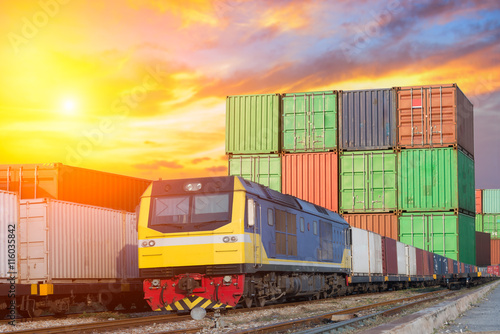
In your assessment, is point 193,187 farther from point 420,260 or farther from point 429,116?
point 429,116

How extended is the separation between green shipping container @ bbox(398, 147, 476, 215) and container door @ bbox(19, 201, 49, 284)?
27021mm

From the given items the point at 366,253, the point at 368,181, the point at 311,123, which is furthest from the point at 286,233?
the point at 311,123

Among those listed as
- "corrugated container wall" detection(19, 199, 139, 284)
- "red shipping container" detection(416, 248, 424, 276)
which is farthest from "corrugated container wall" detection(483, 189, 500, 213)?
"corrugated container wall" detection(19, 199, 139, 284)

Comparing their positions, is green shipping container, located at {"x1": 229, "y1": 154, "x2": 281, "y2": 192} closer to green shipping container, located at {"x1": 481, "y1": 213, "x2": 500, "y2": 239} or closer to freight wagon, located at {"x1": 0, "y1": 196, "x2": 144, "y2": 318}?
freight wagon, located at {"x1": 0, "y1": 196, "x2": 144, "y2": 318}

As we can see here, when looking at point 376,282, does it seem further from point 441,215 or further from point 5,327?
point 5,327

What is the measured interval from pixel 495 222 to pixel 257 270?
71.0 metres

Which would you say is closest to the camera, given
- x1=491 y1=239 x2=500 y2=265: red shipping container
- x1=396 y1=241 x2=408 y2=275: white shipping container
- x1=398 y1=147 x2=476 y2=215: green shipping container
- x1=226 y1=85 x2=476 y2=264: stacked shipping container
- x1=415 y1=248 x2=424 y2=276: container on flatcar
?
x1=396 y1=241 x2=408 y2=275: white shipping container

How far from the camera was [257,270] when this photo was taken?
57.1 ft

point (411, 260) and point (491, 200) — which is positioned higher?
point (491, 200)

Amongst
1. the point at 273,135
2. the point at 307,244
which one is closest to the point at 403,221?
the point at 273,135

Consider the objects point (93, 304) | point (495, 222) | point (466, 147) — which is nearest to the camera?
point (93, 304)

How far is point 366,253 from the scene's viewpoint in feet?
105

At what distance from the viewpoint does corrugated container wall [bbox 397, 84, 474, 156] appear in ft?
136

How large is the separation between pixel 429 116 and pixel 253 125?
11219mm
